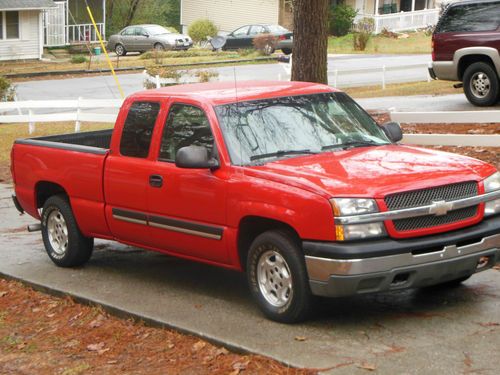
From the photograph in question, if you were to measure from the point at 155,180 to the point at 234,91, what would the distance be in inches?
39.5

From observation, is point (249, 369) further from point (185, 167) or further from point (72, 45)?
point (72, 45)

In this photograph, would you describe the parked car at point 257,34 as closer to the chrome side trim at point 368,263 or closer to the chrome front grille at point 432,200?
the chrome front grille at point 432,200

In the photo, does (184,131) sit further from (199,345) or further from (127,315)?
(199,345)

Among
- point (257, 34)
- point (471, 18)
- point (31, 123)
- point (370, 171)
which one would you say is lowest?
point (31, 123)

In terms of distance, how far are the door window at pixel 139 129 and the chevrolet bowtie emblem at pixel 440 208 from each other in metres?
2.73

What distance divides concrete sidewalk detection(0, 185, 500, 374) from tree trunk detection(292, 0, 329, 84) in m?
5.57

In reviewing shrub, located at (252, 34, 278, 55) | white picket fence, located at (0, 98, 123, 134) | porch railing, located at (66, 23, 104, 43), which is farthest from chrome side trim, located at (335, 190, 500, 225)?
porch railing, located at (66, 23, 104, 43)

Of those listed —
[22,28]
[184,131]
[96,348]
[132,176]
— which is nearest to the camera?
[96,348]

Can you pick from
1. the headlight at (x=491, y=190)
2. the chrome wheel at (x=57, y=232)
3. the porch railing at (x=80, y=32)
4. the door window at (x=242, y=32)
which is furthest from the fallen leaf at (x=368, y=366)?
the porch railing at (x=80, y=32)

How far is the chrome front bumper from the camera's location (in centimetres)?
692

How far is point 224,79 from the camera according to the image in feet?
109

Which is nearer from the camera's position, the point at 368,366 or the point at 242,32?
the point at 368,366

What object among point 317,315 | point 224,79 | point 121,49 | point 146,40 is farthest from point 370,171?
point 121,49

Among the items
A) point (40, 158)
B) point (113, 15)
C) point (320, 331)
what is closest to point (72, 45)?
point (113, 15)
